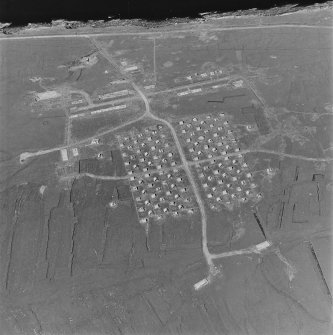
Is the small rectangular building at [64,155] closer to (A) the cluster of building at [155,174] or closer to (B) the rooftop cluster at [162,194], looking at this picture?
(A) the cluster of building at [155,174]

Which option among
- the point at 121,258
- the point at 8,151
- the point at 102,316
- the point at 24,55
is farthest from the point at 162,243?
the point at 24,55

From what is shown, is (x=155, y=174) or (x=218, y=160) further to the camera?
(x=218, y=160)

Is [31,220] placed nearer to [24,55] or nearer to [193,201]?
[193,201]

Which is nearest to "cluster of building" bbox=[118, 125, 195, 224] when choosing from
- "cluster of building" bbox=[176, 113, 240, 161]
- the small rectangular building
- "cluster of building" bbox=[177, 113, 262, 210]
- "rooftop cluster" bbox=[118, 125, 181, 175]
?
"rooftop cluster" bbox=[118, 125, 181, 175]

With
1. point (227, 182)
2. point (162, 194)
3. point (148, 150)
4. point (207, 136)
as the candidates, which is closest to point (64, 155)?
point (148, 150)

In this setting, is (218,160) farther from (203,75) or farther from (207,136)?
(203,75)

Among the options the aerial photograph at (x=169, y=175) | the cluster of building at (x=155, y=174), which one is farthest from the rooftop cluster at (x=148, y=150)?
the aerial photograph at (x=169, y=175)

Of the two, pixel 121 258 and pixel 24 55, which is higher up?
pixel 24 55
